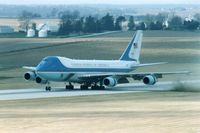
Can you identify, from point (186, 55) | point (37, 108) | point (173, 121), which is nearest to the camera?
point (173, 121)

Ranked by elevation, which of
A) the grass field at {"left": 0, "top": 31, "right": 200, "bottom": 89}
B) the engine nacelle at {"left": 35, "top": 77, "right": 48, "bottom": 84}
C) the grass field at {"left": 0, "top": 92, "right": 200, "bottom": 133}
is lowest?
the grass field at {"left": 0, "top": 31, "right": 200, "bottom": 89}

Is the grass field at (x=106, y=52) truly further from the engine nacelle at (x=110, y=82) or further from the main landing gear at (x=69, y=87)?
the engine nacelle at (x=110, y=82)

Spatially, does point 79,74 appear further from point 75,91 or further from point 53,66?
point 75,91

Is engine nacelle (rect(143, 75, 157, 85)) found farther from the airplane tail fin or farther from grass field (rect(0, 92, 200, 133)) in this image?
grass field (rect(0, 92, 200, 133))

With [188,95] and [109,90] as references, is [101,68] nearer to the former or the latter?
[109,90]

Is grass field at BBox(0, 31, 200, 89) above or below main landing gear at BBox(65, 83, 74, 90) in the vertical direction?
below

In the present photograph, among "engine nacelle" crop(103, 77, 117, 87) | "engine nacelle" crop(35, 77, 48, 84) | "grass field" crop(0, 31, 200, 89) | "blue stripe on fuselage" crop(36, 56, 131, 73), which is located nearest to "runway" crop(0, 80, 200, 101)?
"engine nacelle" crop(103, 77, 117, 87)

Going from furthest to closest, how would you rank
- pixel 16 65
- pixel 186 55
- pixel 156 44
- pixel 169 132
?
pixel 156 44, pixel 186 55, pixel 16 65, pixel 169 132

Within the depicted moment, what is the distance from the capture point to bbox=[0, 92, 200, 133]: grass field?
39.5 metres

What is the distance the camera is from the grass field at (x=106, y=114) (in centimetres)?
3953

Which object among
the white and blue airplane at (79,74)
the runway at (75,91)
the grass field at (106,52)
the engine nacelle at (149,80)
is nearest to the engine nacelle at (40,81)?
the white and blue airplane at (79,74)

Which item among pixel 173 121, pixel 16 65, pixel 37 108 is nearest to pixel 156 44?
pixel 16 65

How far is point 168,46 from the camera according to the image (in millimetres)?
143750

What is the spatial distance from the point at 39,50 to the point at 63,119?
304 feet
